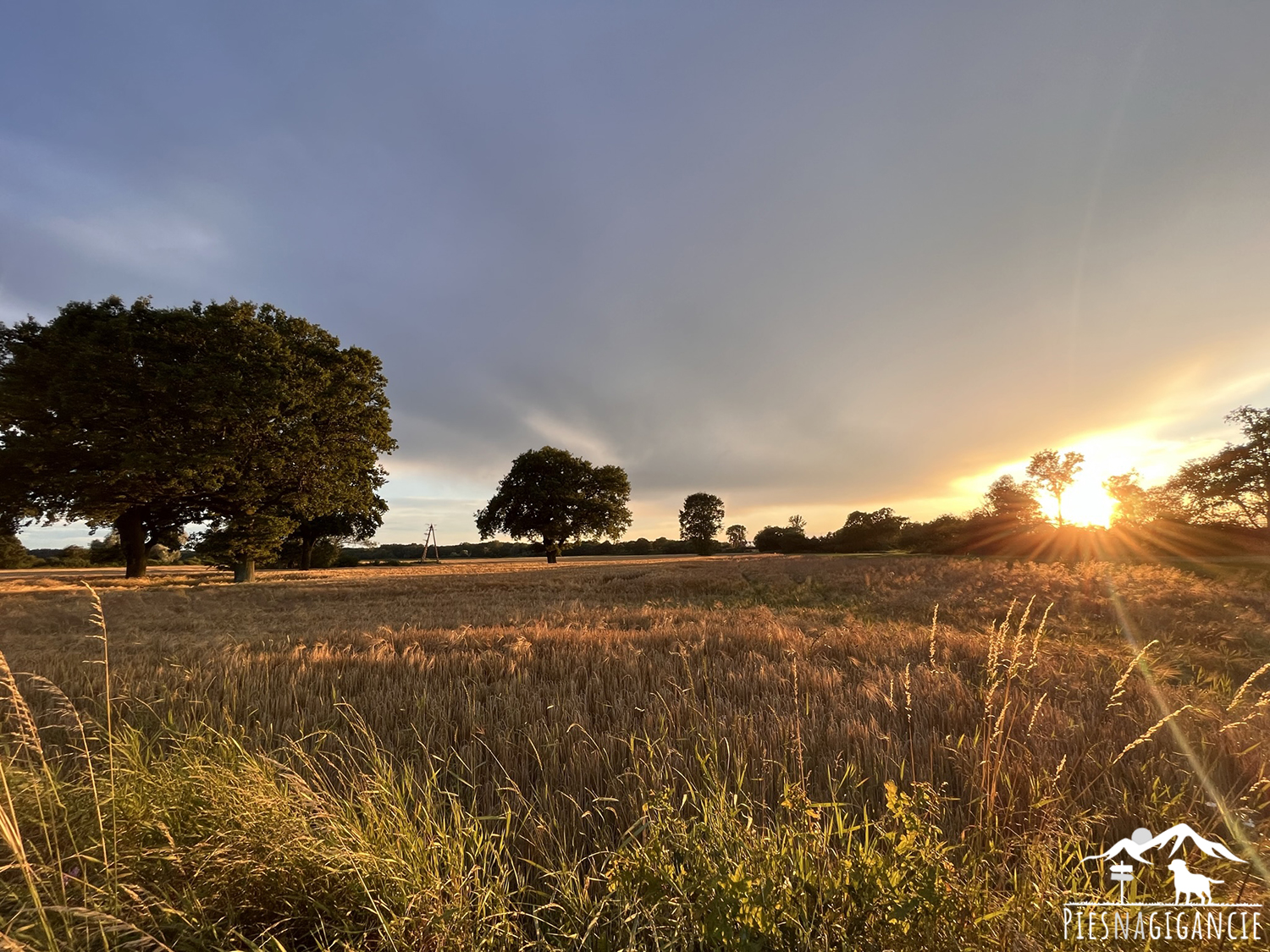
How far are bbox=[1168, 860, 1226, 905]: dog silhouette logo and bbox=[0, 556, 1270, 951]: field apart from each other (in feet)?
0.38

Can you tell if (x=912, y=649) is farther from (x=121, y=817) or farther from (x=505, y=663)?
(x=121, y=817)

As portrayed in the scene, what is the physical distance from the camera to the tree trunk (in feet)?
89.5

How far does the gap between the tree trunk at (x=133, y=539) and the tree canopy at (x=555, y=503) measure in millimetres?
31822

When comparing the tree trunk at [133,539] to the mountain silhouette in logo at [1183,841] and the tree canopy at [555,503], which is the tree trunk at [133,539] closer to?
the tree canopy at [555,503]

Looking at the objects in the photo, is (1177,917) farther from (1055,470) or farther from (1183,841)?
(1055,470)

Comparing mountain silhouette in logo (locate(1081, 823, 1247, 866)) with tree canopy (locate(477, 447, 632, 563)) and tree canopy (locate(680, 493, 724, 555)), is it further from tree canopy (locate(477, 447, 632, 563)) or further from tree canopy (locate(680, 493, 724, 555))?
tree canopy (locate(680, 493, 724, 555))

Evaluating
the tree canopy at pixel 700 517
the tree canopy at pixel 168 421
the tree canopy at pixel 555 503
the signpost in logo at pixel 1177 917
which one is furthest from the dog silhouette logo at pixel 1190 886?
the tree canopy at pixel 700 517

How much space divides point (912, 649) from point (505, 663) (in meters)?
Result: 5.50

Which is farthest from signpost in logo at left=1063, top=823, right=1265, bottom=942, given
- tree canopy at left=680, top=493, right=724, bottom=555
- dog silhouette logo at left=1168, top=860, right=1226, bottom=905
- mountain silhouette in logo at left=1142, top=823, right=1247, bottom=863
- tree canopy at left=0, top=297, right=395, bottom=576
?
tree canopy at left=680, top=493, right=724, bottom=555

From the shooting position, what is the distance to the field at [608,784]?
6.15 feet

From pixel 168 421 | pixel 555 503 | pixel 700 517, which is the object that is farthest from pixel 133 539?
pixel 700 517

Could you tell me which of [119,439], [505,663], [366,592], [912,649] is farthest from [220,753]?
[119,439]

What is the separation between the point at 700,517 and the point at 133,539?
8789 cm

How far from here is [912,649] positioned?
6.68m
